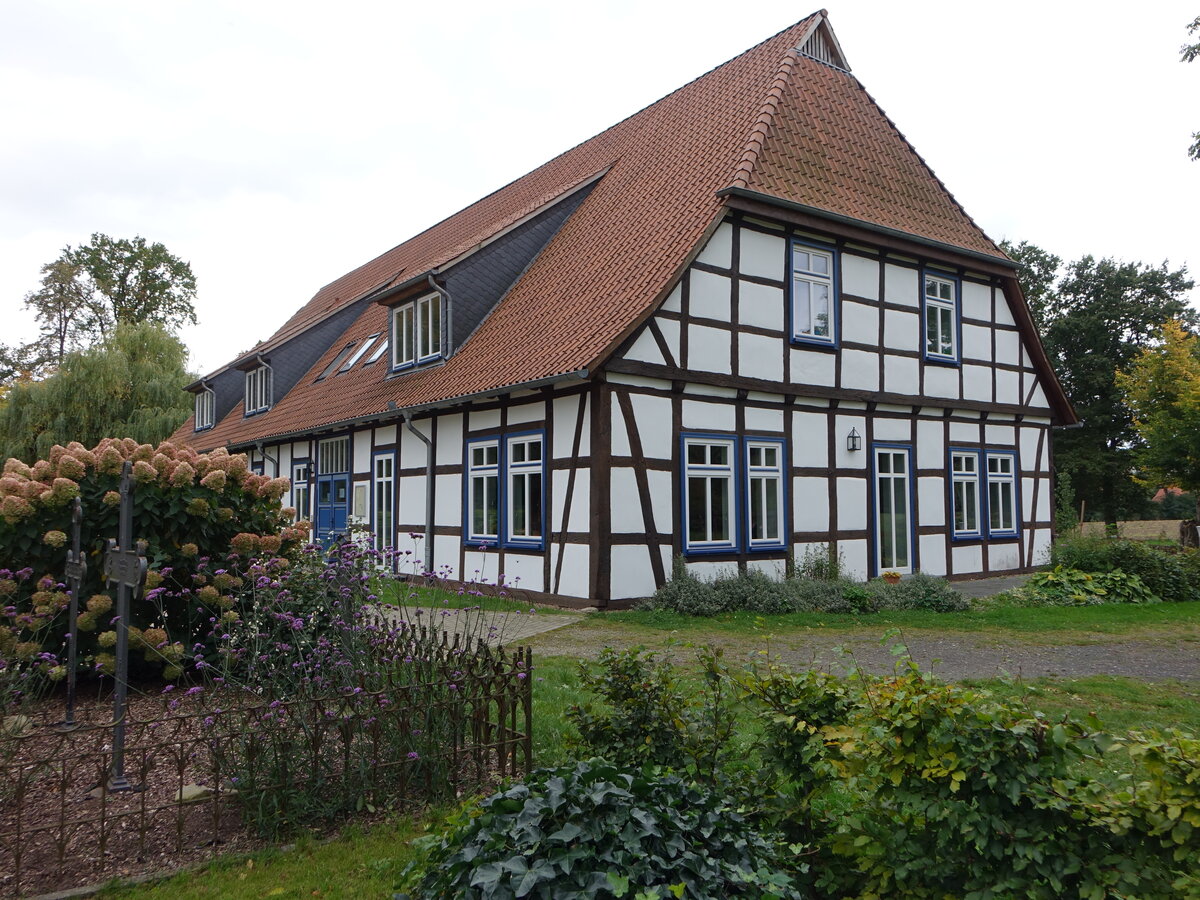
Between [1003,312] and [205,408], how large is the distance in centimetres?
2193

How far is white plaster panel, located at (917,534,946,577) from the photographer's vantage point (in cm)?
1567

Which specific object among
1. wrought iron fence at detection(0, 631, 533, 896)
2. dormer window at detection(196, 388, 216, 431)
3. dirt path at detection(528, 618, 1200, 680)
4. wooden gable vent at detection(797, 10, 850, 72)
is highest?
wooden gable vent at detection(797, 10, 850, 72)

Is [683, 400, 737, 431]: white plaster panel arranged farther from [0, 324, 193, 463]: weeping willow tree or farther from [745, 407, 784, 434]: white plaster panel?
[0, 324, 193, 463]: weeping willow tree

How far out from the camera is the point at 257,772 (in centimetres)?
418

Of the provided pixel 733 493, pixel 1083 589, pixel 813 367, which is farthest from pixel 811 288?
pixel 1083 589

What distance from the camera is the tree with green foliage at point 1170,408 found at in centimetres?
2862

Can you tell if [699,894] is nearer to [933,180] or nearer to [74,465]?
[74,465]

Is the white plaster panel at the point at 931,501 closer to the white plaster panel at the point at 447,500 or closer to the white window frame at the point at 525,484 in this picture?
the white window frame at the point at 525,484

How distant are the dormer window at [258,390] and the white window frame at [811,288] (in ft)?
46.8

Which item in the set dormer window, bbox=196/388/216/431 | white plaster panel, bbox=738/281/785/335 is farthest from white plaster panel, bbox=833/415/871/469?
dormer window, bbox=196/388/216/431

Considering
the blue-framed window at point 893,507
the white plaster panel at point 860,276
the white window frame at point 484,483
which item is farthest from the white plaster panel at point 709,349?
the blue-framed window at point 893,507

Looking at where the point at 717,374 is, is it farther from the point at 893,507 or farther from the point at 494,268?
the point at 494,268

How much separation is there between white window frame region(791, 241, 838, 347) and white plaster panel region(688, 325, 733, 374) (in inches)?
59.4

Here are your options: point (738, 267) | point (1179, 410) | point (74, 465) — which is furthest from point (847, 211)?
point (1179, 410)
